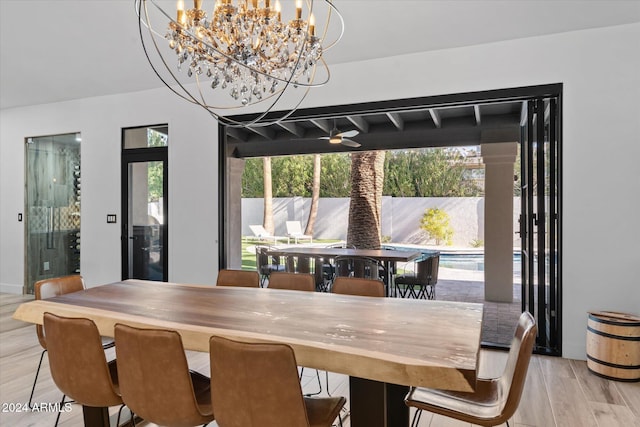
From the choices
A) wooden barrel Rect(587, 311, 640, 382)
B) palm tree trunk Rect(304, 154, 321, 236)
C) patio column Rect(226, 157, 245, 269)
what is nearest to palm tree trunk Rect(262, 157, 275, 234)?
palm tree trunk Rect(304, 154, 321, 236)

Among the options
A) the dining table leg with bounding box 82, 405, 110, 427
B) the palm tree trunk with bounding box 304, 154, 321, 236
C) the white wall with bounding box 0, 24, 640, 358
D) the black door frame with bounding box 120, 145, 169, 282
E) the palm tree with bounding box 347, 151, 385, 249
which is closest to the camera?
the dining table leg with bounding box 82, 405, 110, 427

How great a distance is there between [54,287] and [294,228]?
361 inches

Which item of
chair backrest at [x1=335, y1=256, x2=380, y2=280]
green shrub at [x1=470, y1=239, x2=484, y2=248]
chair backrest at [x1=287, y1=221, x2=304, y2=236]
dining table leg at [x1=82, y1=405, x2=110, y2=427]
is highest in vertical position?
chair backrest at [x1=287, y1=221, x2=304, y2=236]

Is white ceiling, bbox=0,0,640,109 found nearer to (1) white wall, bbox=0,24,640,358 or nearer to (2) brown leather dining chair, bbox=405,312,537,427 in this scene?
(1) white wall, bbox=0,24,640,358

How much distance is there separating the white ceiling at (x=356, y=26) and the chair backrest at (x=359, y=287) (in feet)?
6.69

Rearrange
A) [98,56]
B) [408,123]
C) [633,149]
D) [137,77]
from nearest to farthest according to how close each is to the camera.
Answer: [633,149] < [98,56] < [137,77] < [408,123]

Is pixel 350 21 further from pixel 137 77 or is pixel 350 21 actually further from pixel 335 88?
pixel 137 77

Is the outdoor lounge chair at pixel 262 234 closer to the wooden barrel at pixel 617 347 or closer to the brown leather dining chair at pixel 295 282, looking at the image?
the brown leather dining chair at pixel 295 282

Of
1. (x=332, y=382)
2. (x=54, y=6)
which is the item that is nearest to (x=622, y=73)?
(x=332, y=382)

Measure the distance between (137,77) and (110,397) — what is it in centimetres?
401

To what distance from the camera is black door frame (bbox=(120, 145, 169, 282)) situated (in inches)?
205

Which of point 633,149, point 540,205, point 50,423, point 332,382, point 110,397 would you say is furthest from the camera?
point 540,205

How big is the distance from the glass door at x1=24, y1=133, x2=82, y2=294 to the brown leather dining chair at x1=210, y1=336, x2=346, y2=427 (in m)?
5.54

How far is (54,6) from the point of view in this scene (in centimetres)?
317
